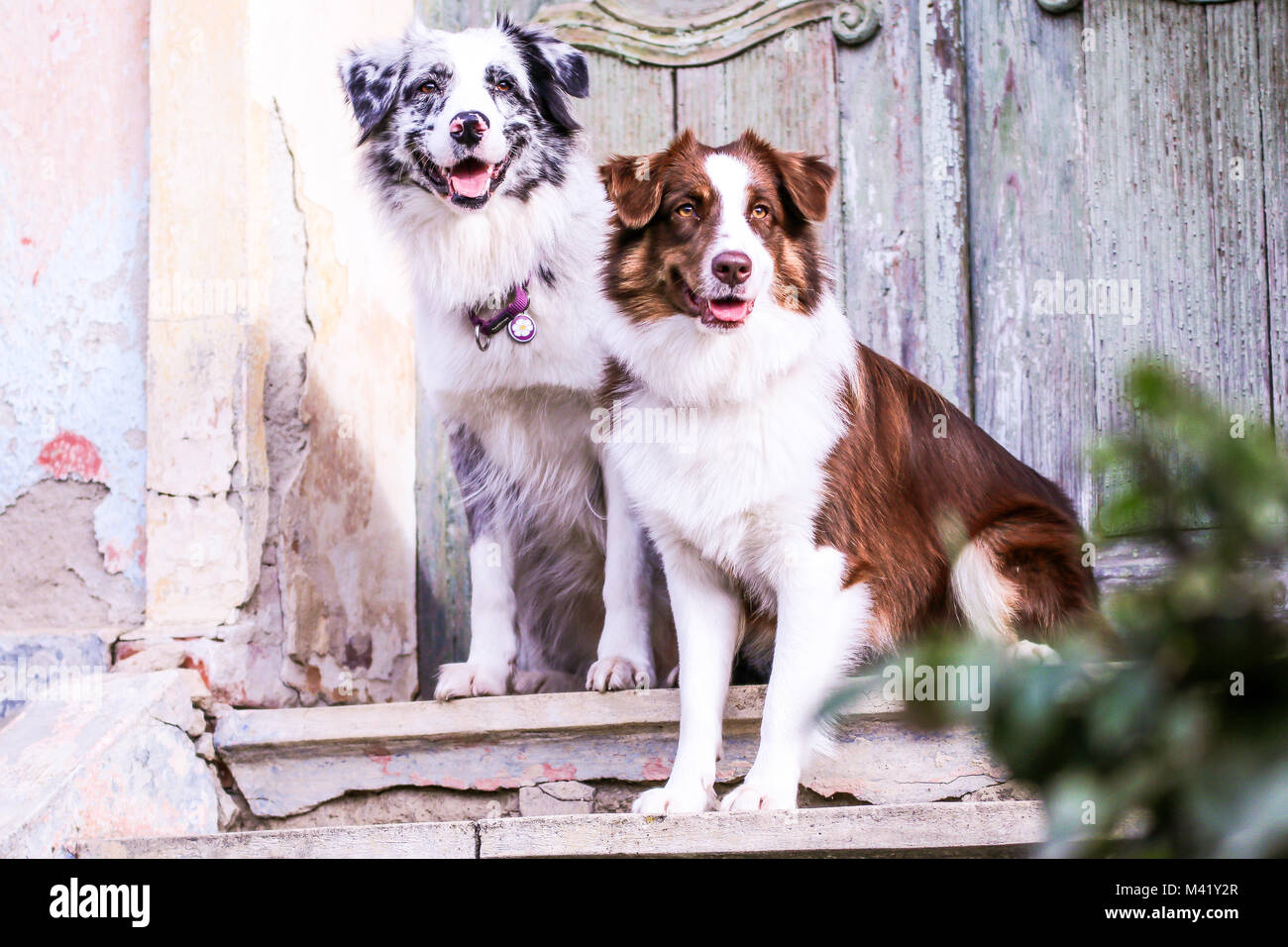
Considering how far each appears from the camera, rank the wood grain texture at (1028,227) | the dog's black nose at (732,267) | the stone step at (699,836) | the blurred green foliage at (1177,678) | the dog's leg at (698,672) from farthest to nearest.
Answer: the wood grain texture at (1028,227) → the dog's black nose at (732,267) → the dog's leg at (698,672) → the stone step at (699,836) → the blurred green foliage at (1177,678)

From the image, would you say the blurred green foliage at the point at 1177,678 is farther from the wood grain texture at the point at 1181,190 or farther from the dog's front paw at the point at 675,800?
the wood grain texture at the point at 1181,190

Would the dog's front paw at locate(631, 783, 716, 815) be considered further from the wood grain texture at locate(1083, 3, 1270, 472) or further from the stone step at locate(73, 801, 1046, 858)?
the wood grain texture at locate(1083, 3, 1270, 472)

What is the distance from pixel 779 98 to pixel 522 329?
1318 millimetres

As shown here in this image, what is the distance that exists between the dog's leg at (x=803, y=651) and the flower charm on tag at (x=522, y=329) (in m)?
0.98

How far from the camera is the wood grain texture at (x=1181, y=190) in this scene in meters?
3.36

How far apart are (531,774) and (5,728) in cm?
123

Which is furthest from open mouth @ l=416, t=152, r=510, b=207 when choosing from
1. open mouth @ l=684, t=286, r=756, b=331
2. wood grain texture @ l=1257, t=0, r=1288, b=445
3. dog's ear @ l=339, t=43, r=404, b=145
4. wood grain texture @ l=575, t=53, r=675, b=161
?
wood grain texture @ l=1257, t=0, r=1288, b=445

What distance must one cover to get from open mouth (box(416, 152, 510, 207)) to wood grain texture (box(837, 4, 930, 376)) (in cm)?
120

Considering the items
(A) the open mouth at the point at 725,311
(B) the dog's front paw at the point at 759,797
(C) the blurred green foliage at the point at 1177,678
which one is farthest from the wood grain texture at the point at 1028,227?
(C) the blurred green foliage at the point at 1177,678

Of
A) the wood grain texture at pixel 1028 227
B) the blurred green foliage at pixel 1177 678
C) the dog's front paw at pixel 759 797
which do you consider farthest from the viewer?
the wood grain texture at pixel 1028 227

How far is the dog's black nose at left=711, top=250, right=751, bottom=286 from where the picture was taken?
2.51 m

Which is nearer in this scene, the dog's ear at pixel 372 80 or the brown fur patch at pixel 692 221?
the brown fur patch at pixel 692 221

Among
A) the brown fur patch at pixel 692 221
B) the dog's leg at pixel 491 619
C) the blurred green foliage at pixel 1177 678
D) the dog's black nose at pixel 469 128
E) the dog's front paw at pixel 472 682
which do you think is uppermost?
the dog's black nose at pixel 469 128
